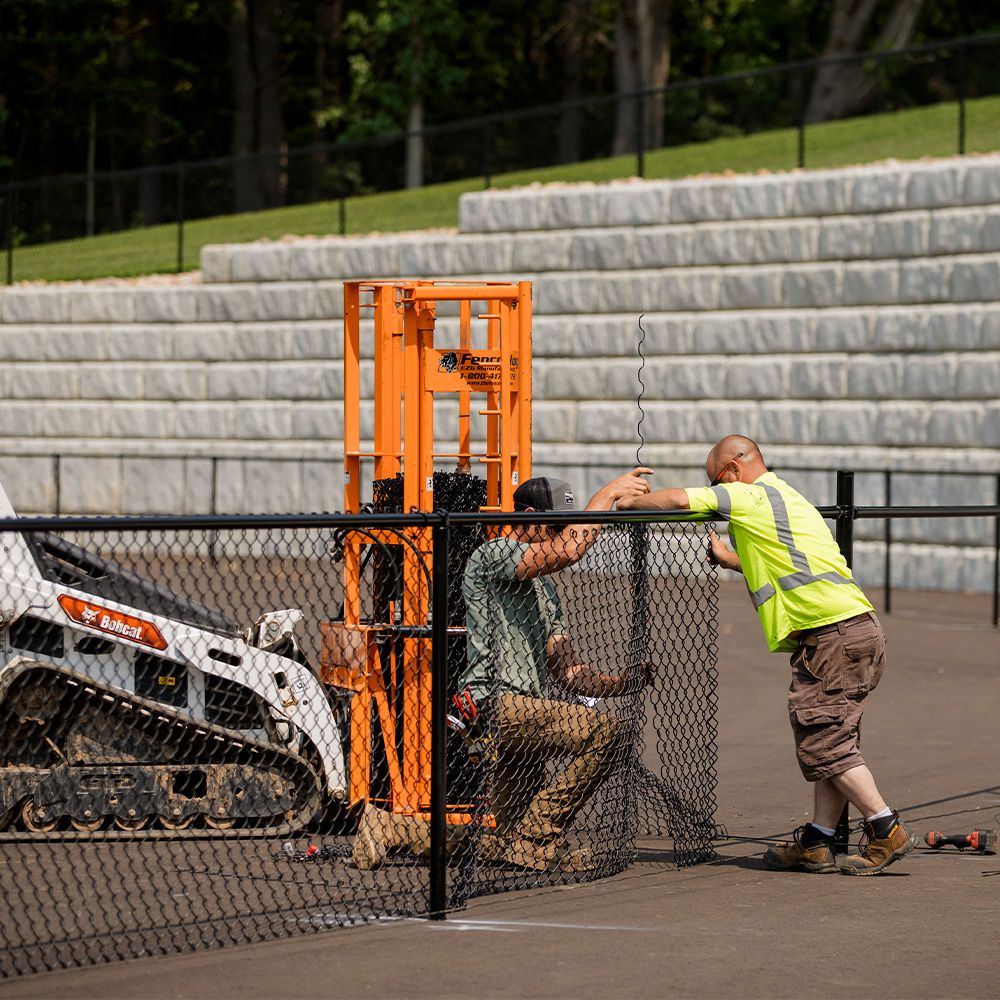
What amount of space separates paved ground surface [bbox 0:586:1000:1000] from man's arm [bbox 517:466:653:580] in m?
1.31

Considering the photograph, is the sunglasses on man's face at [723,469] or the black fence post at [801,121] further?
the black fence post at [801,121]

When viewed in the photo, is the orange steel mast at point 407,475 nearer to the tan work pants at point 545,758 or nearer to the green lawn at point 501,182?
the tan work pants at point 545,758

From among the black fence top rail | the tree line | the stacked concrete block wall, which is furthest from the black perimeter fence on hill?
the black fence top rail

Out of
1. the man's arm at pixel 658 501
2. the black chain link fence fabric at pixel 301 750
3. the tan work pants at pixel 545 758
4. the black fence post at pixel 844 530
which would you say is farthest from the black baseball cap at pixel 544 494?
the black fence post at pixel 844 530

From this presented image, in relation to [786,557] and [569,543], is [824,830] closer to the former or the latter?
[786,557]

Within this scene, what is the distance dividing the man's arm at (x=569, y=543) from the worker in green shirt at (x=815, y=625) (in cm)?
6

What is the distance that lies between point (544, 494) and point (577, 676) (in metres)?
0.83

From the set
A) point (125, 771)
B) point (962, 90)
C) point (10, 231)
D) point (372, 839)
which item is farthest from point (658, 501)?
A: point (10, 231)

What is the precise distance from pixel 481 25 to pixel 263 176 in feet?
51.3

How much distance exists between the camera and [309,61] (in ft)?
197

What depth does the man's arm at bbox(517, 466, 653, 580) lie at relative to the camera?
310 inches

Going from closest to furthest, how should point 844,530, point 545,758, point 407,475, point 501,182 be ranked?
1. point 545,758
2. point 407,475
3. point 844,530
4. point 501,182

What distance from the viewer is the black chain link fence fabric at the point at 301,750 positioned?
7809 millimetres

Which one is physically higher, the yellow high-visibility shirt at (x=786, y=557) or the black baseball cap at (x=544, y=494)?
the black baseball cap at (x=544, y=494)
